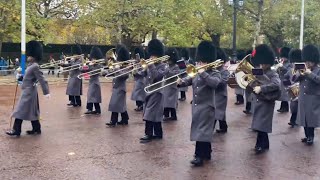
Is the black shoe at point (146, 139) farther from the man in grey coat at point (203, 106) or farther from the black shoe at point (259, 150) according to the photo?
the black shoe at point (259, 150)

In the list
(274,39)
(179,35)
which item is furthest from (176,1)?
(274,39)

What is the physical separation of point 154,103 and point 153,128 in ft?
1.85

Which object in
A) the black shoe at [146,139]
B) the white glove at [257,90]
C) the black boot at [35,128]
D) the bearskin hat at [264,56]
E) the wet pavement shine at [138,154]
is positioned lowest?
the wet pavement shine at [138,154]

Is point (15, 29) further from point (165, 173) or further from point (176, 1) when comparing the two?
point (165, 173)

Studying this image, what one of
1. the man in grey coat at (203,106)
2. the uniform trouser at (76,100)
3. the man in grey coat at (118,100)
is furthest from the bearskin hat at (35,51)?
the uniform trouser at (76,100)

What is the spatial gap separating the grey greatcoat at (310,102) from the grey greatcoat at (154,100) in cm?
255

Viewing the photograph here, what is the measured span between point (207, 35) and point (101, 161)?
29733 millimetres

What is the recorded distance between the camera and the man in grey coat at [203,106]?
7.43 m

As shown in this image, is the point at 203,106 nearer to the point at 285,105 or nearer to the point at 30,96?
the point at 30,96

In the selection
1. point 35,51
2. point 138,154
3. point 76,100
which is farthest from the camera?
point 76,100

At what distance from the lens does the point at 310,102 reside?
30.2ft

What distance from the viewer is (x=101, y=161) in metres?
7.55

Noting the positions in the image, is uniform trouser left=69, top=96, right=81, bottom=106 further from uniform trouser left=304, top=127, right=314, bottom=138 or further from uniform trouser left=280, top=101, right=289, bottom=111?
uniform trouser left=304, top=127, right=314, bottom=138

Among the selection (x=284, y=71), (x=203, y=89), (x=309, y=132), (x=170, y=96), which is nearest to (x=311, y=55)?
(x=309, y=132)
